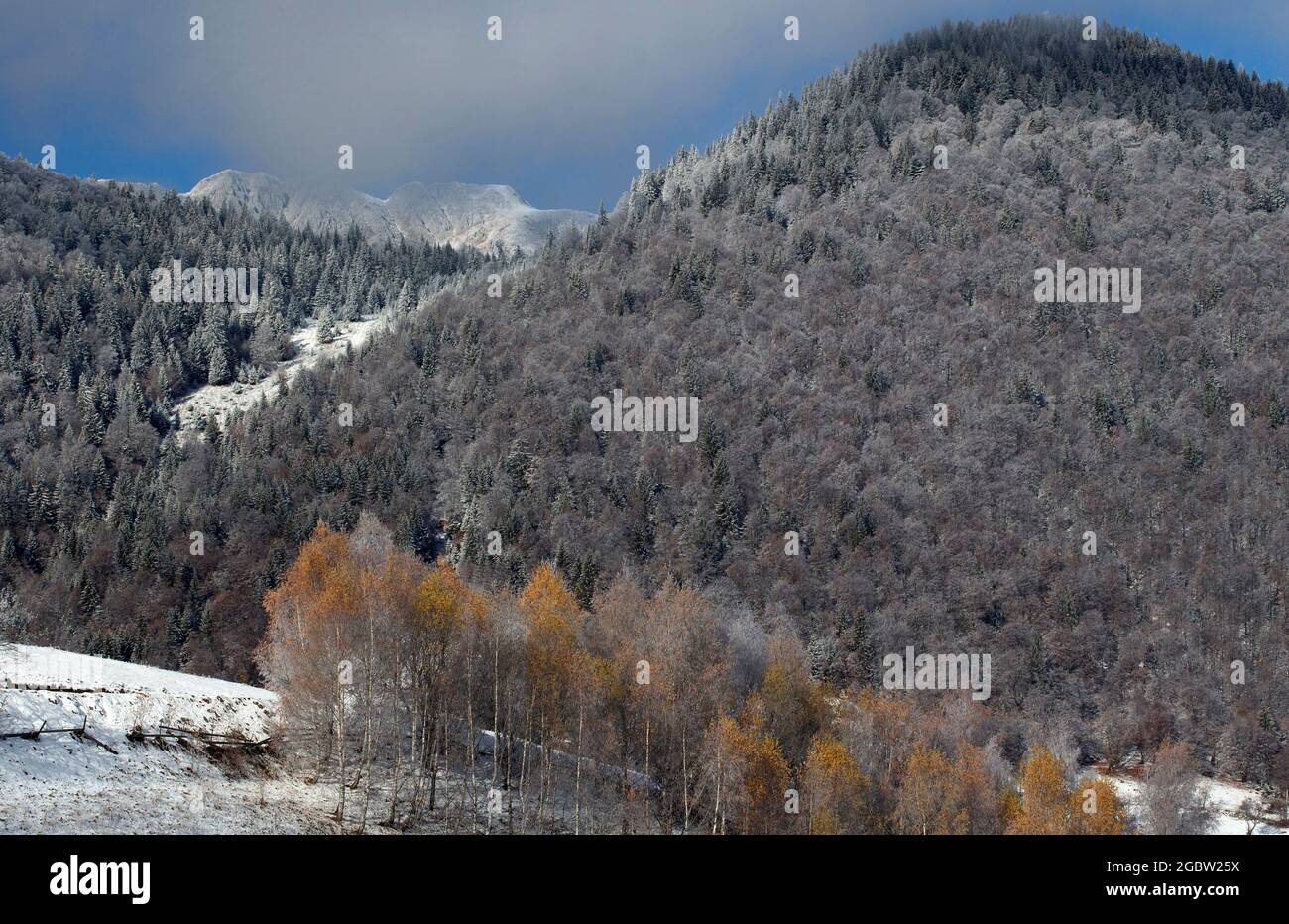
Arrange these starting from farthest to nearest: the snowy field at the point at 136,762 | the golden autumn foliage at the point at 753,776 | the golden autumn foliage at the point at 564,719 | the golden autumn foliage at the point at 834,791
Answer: the golden autumn foliage at the point at 834,791, the golden autumn foliage at the point at 753,776, the golden autumn foliage at the point at 564,719, the snowy field at the point at 136,762

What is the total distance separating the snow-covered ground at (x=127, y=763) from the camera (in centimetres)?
3117

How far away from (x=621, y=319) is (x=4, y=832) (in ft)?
575

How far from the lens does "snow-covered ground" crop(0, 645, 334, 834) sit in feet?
102

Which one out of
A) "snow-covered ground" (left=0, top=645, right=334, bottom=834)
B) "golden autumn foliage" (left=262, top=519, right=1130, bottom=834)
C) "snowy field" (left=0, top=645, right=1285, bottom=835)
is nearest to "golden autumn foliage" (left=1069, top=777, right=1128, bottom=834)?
"golden autumn foliage" (left=262, top=519, right=1130, bottom=834)

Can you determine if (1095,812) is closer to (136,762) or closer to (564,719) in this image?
(564,719)

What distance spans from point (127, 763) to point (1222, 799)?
102m

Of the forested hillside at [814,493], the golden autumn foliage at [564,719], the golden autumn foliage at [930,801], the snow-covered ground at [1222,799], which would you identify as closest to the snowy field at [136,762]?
the golden autumn foliage at [564,719]

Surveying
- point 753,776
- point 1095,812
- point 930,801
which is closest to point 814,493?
point 1095,812

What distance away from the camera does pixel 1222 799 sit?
96.1 meters

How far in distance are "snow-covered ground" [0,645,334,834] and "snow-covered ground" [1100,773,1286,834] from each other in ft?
217

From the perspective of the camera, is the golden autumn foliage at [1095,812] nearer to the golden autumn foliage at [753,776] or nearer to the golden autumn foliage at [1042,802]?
the golden autumn foliage at [1042,802]

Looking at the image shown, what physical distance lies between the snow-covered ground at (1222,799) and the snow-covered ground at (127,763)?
6623 centimetres

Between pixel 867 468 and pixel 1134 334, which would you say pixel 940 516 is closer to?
pixel 867 468
